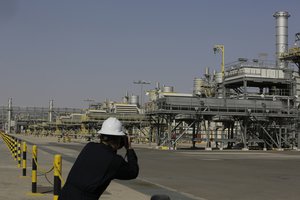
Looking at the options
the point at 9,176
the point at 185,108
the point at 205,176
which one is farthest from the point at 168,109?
the point at 9,176

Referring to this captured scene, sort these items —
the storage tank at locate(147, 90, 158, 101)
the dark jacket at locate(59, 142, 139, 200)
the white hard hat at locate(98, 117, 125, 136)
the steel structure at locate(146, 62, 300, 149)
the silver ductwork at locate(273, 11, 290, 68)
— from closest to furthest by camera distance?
the dark jacket at locate(59, 142, 139, 200)
the white hard hat at locate(98, 117, 125, 136)
the steel structure at locate(146, 62, 300, 149)
the silver ductwork at locate(273, 11, 290, 68)
the storage tank at locate(147, 90, 158, 101)

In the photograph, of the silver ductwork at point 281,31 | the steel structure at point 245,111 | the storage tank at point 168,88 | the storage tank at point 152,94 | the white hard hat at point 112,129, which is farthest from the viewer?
the storage tank at point 168,88

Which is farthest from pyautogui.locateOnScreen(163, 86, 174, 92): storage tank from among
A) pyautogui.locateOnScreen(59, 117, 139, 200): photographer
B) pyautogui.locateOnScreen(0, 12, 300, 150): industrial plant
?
pyautogui.locateOnScreen(59, 117, 139, 200): photographer

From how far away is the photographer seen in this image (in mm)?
4160

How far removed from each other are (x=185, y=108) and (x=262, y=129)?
10.8m

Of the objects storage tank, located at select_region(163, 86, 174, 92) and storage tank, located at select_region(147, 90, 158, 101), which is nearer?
storage tank, located at select_region(147, 90, 158, 101)

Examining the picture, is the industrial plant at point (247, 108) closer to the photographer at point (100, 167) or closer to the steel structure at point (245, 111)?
the steel structure at point (245, 111)

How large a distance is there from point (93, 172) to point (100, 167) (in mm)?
75

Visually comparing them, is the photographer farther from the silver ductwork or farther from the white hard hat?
the silver ductwork

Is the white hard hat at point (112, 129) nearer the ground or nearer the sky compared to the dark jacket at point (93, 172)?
nearer the sky

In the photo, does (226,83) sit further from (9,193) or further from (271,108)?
(9,193)

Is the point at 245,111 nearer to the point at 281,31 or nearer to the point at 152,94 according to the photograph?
the point at 281,31

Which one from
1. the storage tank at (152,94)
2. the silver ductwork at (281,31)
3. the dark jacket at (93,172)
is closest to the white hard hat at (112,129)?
the dark jacket at (93,172)

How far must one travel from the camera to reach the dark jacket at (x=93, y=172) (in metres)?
4.15
